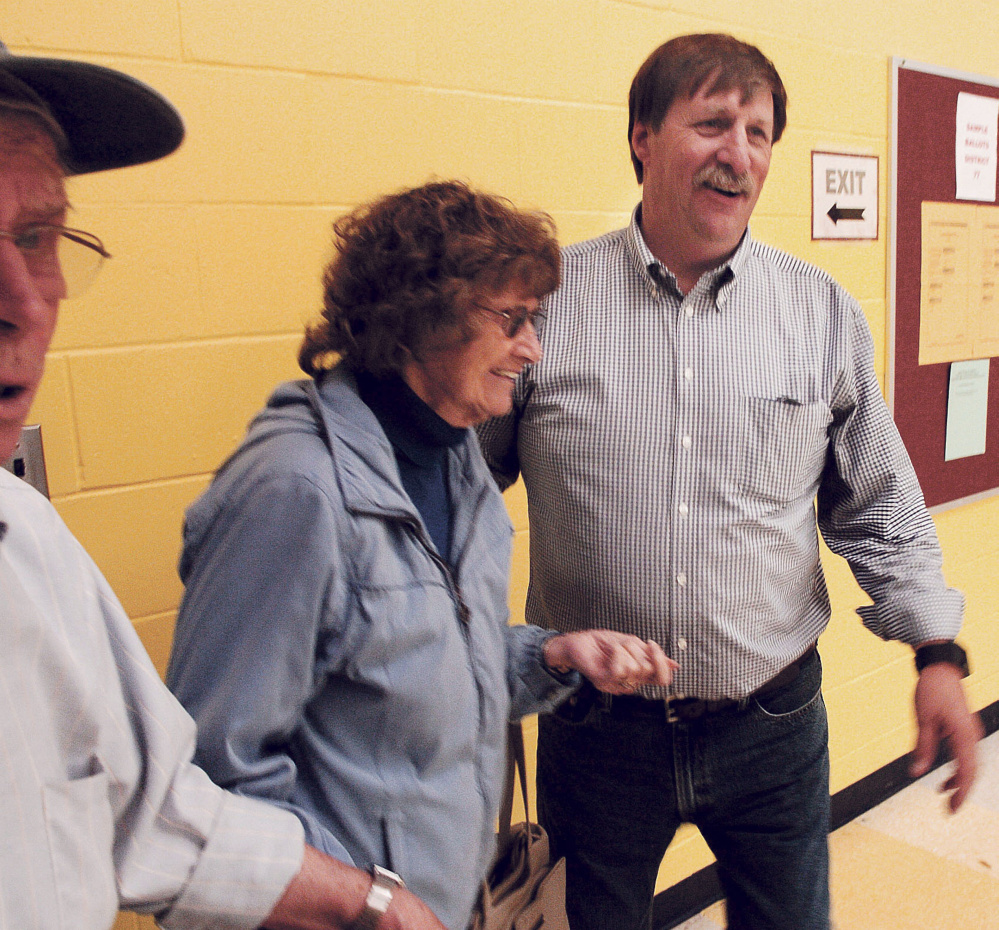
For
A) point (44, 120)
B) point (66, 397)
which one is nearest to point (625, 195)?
point (66, 397)

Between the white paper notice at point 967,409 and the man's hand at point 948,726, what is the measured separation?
1.51 metres

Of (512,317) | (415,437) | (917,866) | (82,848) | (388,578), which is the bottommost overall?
(917,866)

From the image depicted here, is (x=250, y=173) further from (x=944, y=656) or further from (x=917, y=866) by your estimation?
(x=917, y=866)

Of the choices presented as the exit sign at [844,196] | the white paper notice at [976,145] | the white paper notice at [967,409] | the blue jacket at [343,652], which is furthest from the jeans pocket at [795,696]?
the white paper notice at [976,145]

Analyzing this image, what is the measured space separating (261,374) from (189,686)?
0.72 metres

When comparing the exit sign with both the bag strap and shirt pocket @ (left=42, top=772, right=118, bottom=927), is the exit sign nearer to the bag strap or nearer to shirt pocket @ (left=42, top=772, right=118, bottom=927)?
the bag strap

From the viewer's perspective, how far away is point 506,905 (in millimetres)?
1130

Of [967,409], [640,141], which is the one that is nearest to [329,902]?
[640,141]

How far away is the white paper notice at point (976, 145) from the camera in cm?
251

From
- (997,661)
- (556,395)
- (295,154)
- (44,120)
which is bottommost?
(997,661)

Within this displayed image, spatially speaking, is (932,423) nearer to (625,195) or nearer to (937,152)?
(937,152)

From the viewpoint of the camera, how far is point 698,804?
132cm

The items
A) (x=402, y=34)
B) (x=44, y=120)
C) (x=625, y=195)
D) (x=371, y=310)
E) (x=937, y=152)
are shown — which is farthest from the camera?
(x=937, y=152)

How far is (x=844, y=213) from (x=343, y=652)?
6.48ft
